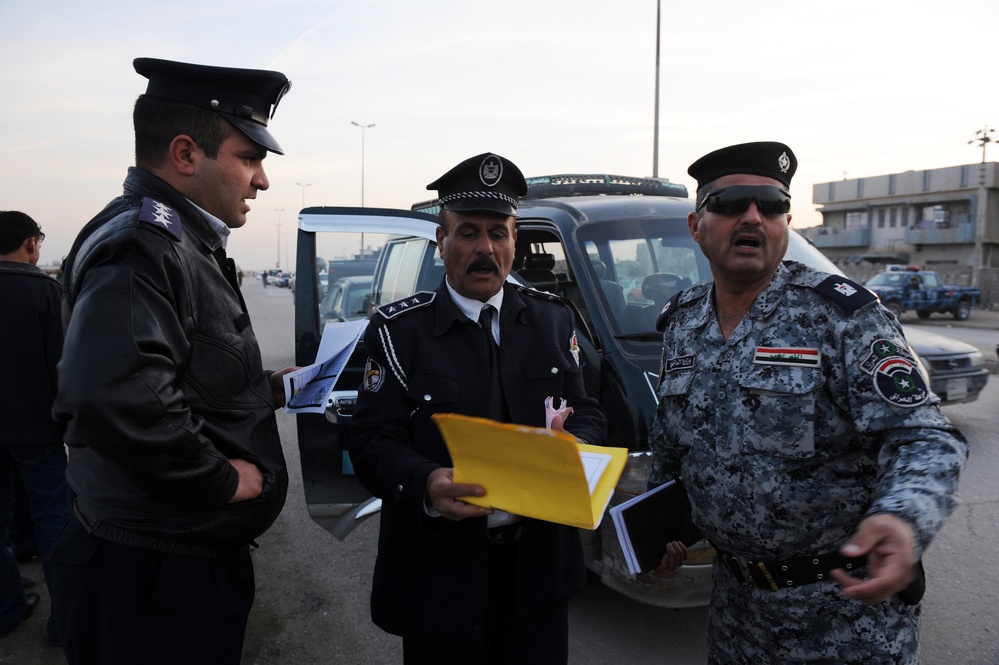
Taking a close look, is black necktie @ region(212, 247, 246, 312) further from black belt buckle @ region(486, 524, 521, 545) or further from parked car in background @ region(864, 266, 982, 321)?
parked car in background @ region(864, 266, 982, 321)

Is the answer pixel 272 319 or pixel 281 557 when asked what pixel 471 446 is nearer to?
pixel 281 557

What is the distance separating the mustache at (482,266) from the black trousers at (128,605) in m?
1.08

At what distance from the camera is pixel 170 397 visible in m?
1.49

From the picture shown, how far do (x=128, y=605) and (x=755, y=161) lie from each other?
202 centimetres

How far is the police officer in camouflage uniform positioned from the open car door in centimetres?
205

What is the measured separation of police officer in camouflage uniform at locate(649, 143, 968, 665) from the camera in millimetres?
1600

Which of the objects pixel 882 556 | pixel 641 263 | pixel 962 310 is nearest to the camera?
pixel 882 556

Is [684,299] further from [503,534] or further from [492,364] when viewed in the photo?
[503,534]

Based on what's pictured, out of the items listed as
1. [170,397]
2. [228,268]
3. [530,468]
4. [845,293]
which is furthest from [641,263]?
[170,397]

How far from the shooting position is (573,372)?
221 cm

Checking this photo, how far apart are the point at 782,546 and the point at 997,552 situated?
3.41 metres

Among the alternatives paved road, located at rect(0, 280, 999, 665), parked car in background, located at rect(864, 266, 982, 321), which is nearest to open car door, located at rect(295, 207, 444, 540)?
paved road, located at rect(0, 280, 999, 665)

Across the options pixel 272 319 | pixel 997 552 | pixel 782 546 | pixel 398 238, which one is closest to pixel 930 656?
pixel 997 552

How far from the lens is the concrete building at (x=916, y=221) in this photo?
46.0m
